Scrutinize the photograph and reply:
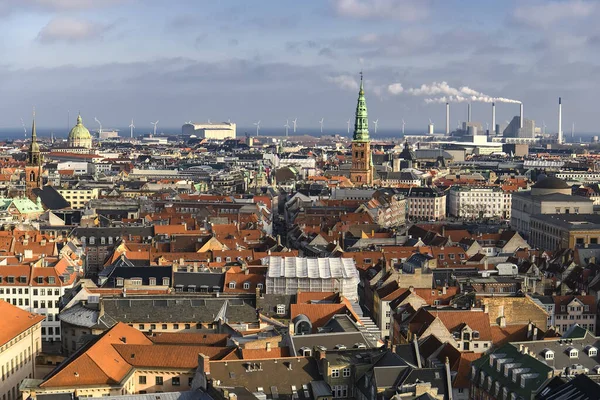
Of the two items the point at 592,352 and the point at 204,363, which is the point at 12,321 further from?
the point at 592,352

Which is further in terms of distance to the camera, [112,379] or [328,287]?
[328,287]

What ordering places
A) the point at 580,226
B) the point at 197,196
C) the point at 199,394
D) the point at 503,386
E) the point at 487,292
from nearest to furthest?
the point at 199,394, the point at 503,386, the point at 487,292, the point at 580,226, the point at 197,196

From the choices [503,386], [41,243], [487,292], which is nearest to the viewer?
[503,386]

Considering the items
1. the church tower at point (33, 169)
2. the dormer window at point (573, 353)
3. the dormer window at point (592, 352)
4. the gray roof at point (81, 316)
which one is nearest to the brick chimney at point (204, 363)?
the gray roof at point (81, 316)

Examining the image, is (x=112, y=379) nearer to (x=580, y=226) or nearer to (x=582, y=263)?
(x=582, y=263)

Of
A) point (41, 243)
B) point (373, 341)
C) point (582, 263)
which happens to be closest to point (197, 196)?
point (41, 243)

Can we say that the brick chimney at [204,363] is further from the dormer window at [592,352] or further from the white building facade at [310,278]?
the white building facade at [310,278]
